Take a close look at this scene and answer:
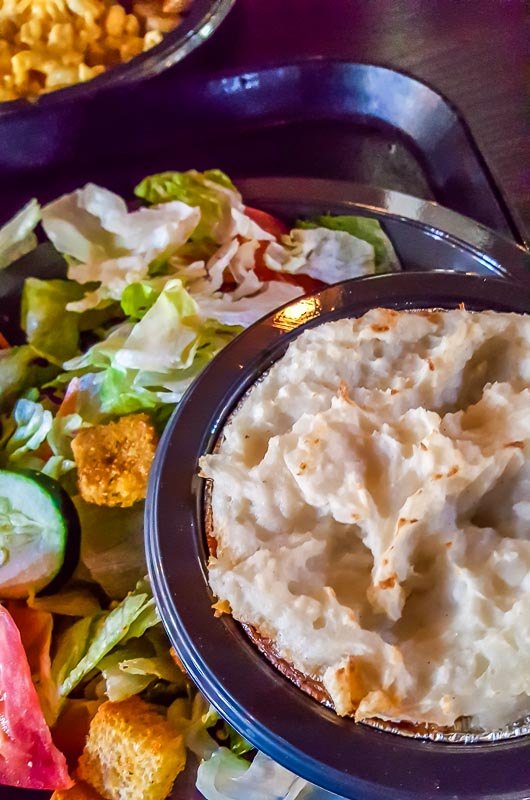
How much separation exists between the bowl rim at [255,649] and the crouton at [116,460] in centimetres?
17

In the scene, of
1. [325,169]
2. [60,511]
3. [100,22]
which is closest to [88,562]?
[60,511]

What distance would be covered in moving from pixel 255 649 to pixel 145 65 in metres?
1.26

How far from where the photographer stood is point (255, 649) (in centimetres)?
85

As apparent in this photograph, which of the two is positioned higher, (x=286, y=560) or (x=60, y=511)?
(x=286, y=560)

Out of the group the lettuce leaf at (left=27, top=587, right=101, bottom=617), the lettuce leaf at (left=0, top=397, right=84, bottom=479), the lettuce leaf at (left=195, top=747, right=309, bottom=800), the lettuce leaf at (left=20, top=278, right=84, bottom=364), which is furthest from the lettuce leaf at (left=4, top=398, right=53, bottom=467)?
the lettuce leaf at (left=195, top=747, right=309, bottom=800)


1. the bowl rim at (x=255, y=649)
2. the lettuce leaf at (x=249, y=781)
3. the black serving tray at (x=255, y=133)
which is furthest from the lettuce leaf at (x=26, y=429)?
the lettuce leaf at (x=249, y=781)

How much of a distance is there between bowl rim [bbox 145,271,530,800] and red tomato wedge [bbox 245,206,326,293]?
1.12 ft

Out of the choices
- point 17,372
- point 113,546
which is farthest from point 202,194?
point 113,546

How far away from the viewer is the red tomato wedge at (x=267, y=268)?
1467 millimetres

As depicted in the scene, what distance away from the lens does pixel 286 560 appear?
2.68ft

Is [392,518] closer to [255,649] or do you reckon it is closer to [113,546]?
[255,649]

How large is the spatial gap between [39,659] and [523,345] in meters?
0.83

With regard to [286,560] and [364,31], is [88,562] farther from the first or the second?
[364,31]

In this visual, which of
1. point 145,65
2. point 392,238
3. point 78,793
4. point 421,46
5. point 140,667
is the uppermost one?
point 145,65
